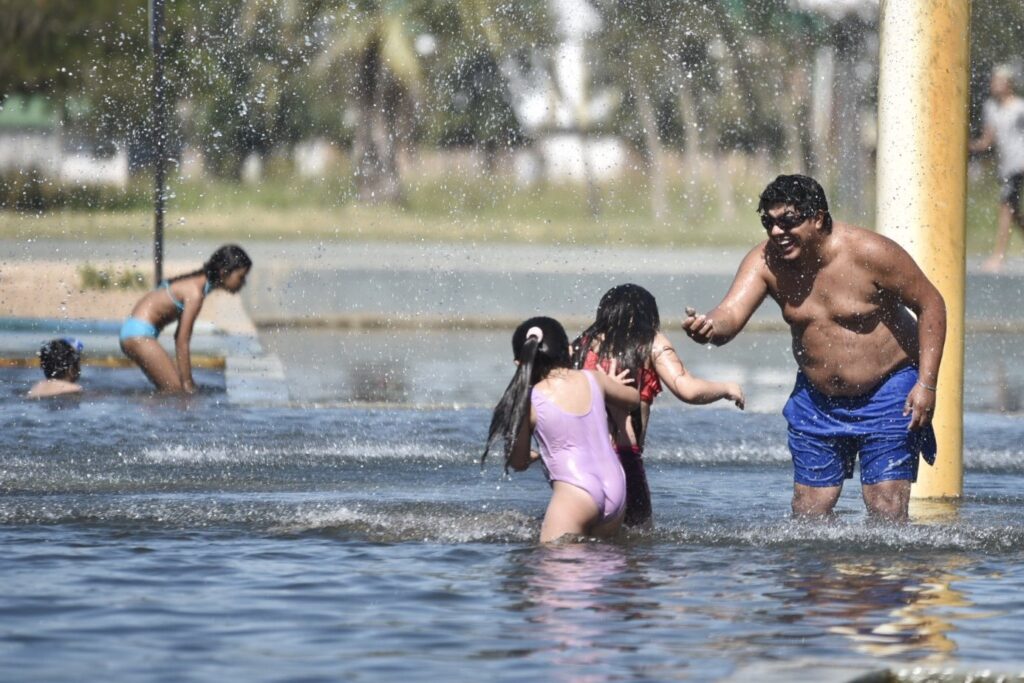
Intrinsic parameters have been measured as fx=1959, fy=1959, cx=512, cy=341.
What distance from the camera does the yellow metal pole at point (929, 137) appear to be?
8.74 m

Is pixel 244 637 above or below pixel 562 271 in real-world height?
below

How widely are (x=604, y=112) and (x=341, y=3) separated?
25.8ft

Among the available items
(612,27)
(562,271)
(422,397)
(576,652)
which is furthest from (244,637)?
(612,27)

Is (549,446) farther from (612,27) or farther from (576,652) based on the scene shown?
(612,27)

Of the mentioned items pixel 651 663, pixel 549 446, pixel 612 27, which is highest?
pixel 612 27

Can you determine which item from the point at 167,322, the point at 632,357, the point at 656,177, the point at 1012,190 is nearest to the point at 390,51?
the point at 656,177

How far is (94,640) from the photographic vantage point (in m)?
5.79

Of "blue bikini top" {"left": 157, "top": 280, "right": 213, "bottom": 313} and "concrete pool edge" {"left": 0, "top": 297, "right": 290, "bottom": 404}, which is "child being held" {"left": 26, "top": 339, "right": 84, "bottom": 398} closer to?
"blue bikini top" {"left": 157, "top": 280, "right": 213, "bottom": 313}

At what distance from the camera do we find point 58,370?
1216 centimetres

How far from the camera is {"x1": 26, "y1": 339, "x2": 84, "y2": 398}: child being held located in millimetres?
12141

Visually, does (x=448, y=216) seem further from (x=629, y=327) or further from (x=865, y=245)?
(x=865, y=245)

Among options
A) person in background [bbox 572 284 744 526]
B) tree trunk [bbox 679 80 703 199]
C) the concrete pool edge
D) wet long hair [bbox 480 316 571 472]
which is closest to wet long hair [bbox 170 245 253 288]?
the concrete pool edge

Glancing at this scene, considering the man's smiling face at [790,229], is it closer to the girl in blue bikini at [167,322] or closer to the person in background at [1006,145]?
the girl in blue bikini at [167,322]

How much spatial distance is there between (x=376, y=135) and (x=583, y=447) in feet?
136
